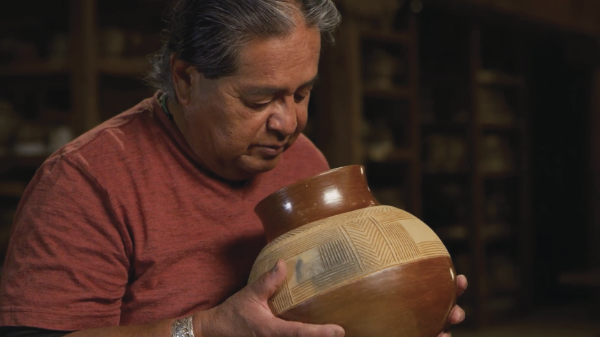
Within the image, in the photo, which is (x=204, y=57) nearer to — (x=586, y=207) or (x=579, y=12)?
(x=579, y=12)

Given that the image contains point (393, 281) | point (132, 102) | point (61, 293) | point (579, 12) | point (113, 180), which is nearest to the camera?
point (393, 281)

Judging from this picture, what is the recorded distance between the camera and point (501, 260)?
618 centimetres

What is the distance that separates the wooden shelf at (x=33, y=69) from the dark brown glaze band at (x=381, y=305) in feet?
8.10

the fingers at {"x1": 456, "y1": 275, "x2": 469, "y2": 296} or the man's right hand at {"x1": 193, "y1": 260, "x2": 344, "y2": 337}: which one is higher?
the man's right hand at {"x1": 193, "y1": 260, "x2": 344, "y2": 337}

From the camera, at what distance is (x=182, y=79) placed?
1.65 metres

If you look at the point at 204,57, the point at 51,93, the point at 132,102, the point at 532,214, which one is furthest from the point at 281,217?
the point at 532,214

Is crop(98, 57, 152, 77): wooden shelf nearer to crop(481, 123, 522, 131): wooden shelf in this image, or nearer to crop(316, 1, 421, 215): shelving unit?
crop(316, 1, 421, 215): shelving unit

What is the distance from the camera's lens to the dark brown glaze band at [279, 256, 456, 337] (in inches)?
52.9

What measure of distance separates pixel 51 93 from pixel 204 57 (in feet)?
8.54

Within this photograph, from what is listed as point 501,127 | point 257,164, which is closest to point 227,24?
point 257,164

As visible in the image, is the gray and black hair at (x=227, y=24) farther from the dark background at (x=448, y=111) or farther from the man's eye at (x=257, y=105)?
the dark background at (x=448, y=111)

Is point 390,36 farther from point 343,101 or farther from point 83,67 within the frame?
point 83,67

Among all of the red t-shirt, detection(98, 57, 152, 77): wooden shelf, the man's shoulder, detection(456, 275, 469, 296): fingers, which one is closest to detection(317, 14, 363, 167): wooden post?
detection(98, 57, 152, 77): wooden shelf

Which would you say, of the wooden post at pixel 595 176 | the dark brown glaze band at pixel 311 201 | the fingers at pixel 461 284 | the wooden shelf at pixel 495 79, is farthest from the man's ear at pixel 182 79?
the wooden post at pixel 595 176
